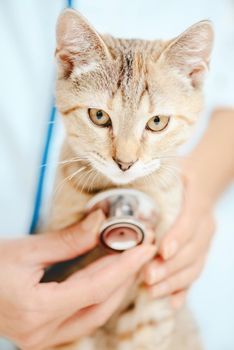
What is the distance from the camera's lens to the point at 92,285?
0.68 meters

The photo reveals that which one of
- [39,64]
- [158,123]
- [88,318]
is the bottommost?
[88,318]

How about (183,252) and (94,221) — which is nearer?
(94,221)

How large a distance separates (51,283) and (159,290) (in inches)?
8.8

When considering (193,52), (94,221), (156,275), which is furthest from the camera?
(156,275)

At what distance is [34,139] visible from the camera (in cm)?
67

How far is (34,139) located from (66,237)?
0.17 meters

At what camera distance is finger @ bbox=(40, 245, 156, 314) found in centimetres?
67

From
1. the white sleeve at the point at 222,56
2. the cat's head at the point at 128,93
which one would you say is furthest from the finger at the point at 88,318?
the white sleeve at the point at 222,56

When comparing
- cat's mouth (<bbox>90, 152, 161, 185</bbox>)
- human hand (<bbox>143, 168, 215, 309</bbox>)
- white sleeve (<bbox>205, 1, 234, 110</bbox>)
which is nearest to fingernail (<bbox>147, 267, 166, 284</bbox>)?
human hand (<bbox>143, 168, 215, 309</bbox>)

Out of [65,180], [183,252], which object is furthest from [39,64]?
[183,252]

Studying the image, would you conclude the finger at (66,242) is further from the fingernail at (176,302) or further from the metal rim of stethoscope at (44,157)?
the fingernail at (176,302)

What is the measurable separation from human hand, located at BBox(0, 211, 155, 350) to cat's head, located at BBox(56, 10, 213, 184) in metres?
0.13

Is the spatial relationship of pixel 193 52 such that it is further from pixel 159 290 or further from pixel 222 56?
pixel 159 290

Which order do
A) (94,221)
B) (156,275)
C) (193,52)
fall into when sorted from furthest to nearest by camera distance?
(156,275) < (94,221) < (193,52)
